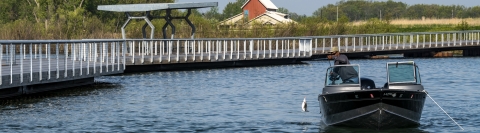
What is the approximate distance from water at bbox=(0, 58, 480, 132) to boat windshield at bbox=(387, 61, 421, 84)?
1.18 metres

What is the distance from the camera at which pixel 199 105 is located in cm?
3091

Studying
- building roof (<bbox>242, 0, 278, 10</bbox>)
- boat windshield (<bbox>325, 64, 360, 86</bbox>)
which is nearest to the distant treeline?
building roof (<bbox>242, 0, 278, 10</bbox>)

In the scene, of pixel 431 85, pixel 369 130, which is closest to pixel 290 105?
pixel 369 130

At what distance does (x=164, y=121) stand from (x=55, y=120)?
279cm

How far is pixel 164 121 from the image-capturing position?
1028 inches

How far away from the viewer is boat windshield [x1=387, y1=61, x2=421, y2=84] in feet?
76.9

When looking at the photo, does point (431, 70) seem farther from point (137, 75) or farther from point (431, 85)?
point (137, 75)

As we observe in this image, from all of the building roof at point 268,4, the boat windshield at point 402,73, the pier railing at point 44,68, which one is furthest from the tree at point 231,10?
the boat windshield at point 402,73

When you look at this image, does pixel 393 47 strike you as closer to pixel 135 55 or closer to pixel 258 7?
pixel 135 55

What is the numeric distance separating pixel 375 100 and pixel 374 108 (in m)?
0.24

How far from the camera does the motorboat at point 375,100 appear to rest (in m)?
22.0

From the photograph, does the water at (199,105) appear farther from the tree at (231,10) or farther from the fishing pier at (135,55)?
the tree at (231,10)

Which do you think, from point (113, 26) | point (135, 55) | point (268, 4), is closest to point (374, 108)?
point (135, 55)

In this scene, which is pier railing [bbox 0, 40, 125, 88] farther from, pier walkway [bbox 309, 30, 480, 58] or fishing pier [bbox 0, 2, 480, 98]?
pier walkway [bbox 309, 30, 480, 58]
